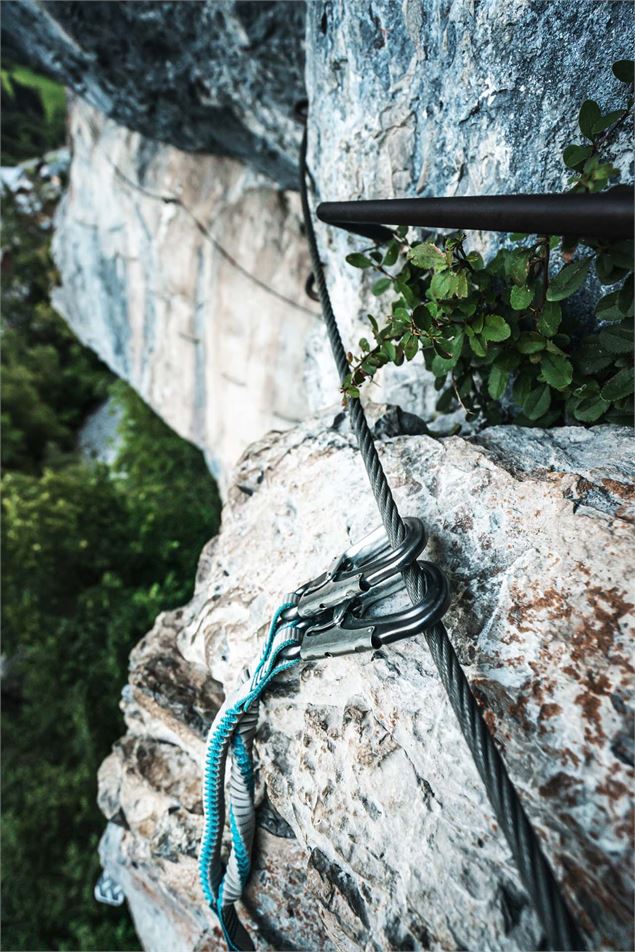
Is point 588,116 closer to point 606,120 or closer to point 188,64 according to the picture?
point 606,120

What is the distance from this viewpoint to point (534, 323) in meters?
1.04

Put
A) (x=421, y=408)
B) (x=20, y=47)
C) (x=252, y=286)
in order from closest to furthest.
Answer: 1. (x=421, y=408)
2. (x=252, y=286)
3. (x=20, y=47)

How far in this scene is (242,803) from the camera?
1025 millimetres

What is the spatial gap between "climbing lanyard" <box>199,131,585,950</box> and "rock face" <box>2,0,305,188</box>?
4.36 feet

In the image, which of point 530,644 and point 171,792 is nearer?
point 530,644

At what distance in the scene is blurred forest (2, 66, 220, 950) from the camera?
292cm

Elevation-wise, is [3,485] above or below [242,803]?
above

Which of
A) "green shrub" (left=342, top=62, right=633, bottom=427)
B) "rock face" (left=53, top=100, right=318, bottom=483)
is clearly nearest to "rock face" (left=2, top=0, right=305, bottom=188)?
"rock face" (left=53, top=100, right=318, bottom=483)

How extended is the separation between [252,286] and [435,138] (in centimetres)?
210

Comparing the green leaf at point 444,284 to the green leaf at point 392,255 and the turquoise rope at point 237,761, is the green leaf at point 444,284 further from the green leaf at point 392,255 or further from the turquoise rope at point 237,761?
the turquoise rope at point 237,761

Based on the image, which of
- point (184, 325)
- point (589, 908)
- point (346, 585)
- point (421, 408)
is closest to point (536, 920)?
point (589, 908)

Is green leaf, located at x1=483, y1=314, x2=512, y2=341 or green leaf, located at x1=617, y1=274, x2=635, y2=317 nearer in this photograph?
green leaf, located at x1=617, y1=274, x2=635, y2=317

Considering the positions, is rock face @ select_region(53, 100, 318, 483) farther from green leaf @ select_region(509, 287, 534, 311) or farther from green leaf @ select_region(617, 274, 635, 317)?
green leaf @ select_region(617, 274, 635, 317)

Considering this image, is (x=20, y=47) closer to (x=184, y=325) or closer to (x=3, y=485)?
(x=184, y=325)
